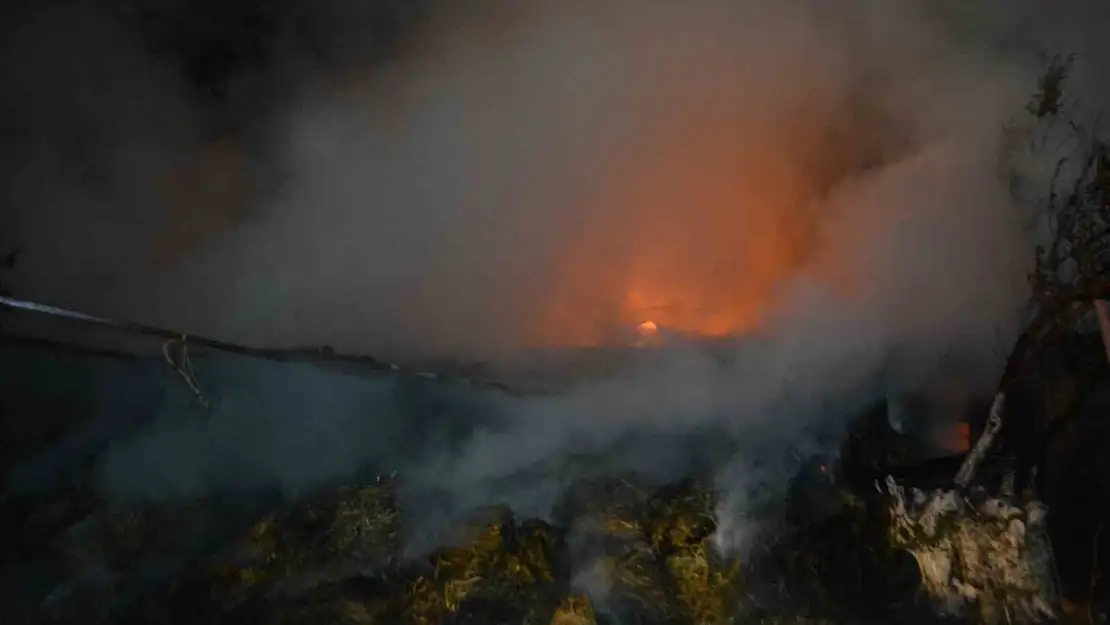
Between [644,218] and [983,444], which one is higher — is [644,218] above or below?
above

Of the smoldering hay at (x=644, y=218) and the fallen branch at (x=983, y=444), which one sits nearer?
the fallen branch at (x=983, y=444)

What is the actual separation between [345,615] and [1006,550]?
1.38m

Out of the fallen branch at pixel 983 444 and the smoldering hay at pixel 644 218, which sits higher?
the smoldering hay at pixel 644 218

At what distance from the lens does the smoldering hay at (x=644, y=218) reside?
91.4 inches

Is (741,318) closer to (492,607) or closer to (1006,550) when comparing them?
(1006,550)

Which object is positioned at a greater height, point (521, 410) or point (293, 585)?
point (521, 410)

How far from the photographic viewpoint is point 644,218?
9.70 feet

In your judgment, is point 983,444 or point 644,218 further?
point 644,218

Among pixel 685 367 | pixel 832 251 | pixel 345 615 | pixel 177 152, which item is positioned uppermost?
pixel 177 152

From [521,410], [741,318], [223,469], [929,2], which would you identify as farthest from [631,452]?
[929,2]

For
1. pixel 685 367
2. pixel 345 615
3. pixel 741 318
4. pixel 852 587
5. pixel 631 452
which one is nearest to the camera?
pixel 345 615

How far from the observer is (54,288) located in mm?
2453

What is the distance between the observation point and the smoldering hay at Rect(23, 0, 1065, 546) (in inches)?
91.4

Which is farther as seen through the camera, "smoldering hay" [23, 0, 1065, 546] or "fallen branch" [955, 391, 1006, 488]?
"smoldering hay" [23, 0, 1065, 546]
